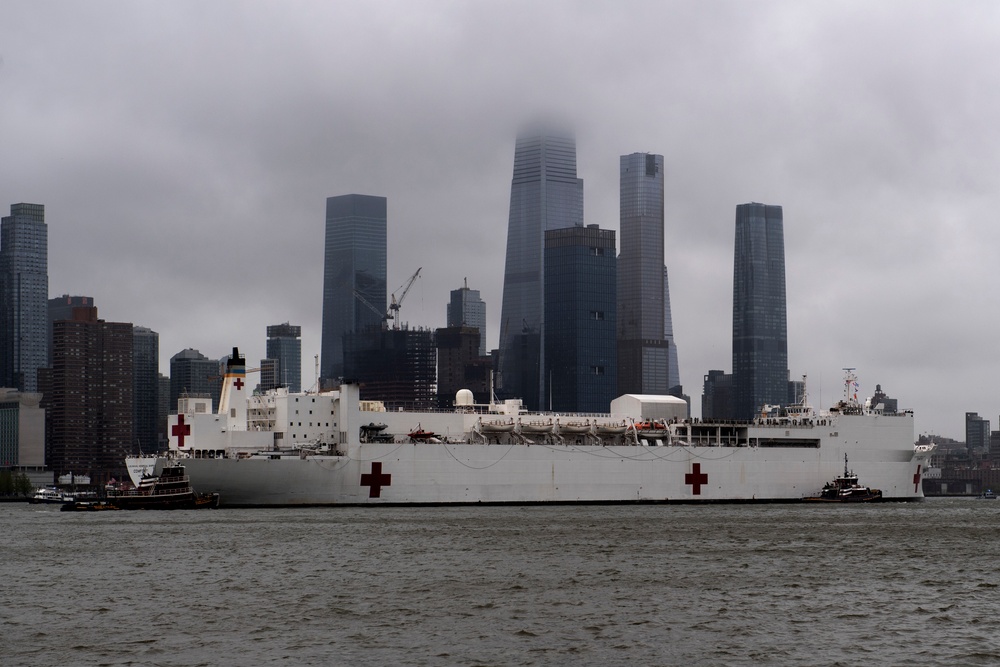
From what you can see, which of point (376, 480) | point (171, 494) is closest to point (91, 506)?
point (171, 494)

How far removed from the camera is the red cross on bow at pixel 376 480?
4850 centimetres

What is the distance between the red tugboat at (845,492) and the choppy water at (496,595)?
15880 millimetres

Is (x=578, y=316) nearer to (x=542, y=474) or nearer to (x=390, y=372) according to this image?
(x=390, y=372)

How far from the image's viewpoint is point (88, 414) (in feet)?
499

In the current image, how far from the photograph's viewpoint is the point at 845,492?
55.7 metres

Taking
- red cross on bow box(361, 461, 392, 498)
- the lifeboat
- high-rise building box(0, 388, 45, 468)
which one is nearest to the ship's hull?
red cross on bow box(361, 461, 392, 498)

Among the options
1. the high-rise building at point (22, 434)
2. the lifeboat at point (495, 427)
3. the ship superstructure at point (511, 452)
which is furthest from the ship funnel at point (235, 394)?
the high-rise building at point (22, 434)

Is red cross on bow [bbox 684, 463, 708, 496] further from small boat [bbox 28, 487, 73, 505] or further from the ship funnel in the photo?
small boat [bbox 28, 487, 73, 505]

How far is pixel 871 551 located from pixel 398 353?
14864 cm

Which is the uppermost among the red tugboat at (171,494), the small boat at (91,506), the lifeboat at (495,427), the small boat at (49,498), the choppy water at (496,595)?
the lifeboat at (495,427)

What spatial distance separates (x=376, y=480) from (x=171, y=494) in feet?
26.1

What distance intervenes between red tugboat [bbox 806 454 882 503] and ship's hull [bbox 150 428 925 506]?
0.55m

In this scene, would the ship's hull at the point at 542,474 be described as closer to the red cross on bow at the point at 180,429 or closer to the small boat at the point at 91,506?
the red cross on bow at the point at 180,429

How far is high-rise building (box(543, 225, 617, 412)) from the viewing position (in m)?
184
